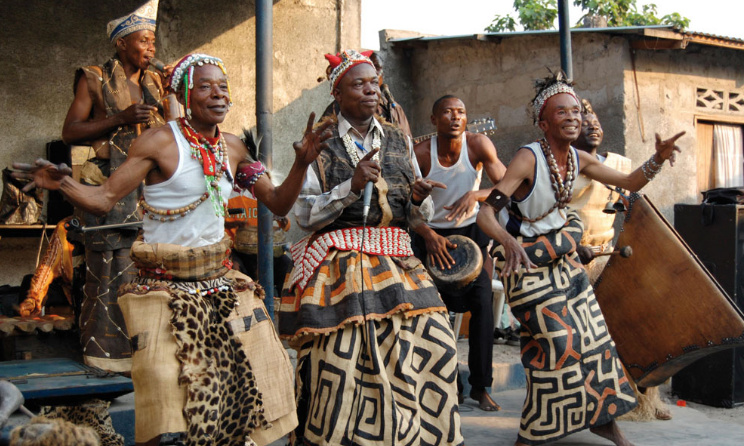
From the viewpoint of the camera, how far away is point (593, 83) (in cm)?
1098

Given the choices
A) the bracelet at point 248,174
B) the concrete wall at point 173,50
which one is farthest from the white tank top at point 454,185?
the concrete wall at point 173,50

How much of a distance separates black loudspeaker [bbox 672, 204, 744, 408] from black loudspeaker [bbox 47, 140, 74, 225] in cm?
562

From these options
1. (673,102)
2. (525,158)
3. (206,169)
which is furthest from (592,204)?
(673,102)

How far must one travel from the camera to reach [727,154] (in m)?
12.0

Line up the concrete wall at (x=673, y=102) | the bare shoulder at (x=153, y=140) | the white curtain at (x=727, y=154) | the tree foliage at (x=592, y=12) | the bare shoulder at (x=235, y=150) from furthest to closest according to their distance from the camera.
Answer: the tree foliage at (x=592, y=12), the white curtain at (x=727, y=154), the concrete wall at (x=673, y=102), the bare shoulder at (x=235, y=150), the bare shoulder at (x=153, y=140)

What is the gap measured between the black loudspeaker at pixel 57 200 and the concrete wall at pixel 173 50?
23cm

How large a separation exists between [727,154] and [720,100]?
812mm

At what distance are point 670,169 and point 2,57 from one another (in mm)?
8263

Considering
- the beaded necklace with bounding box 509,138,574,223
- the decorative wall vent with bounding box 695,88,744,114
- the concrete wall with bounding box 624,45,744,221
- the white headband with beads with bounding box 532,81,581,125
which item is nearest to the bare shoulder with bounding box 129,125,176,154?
the beaded necklace with bounding box 509,138,574,223

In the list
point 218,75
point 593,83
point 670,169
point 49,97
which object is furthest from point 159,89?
point 670,169

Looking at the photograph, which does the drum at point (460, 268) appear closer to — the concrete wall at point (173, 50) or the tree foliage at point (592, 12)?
the concrete wall at point (173, 50)

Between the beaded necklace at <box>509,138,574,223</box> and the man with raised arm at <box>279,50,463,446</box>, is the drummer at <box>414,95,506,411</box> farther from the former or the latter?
the man with raised arm at <box>279,50,463,446</box>

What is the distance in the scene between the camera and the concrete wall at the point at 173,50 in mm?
7812

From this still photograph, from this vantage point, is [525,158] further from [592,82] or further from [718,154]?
[718,154]
